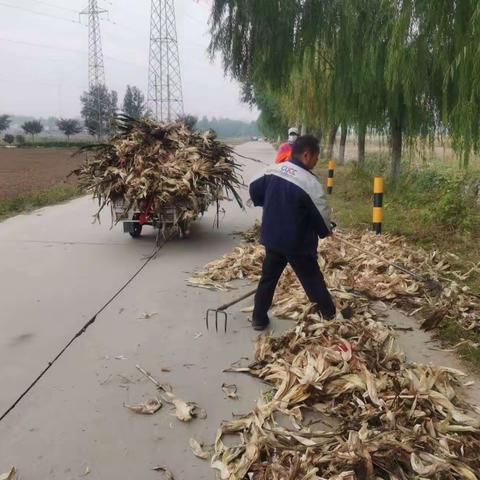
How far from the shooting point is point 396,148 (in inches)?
475

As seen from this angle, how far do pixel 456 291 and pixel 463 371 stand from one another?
1483 mm

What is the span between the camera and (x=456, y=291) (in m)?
5.11

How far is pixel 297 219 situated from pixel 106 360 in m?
1.85

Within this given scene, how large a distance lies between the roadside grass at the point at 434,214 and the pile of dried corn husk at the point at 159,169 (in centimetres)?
286

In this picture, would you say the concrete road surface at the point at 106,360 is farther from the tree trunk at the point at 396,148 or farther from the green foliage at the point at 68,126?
the green foliage at the point at 68,126

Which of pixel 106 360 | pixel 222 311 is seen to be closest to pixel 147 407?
pixel 106 360

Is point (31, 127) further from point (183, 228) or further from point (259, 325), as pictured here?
point (259, 325)

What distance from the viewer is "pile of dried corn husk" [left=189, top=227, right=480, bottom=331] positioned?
16.0 ft

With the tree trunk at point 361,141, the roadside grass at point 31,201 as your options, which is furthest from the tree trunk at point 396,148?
the roadside grass at point 31,201

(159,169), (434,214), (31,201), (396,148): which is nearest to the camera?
(159,169)

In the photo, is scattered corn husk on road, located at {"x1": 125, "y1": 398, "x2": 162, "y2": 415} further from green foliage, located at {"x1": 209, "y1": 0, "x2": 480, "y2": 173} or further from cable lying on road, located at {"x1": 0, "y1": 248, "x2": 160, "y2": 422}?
green foliage, located at {"x1": 209, "y1": 0, "x2": 480, "y2": 173}

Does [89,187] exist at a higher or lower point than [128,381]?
higher

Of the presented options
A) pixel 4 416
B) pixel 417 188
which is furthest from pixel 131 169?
pixel 417 188

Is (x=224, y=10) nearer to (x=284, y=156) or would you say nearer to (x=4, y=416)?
(x=284, y=156)
